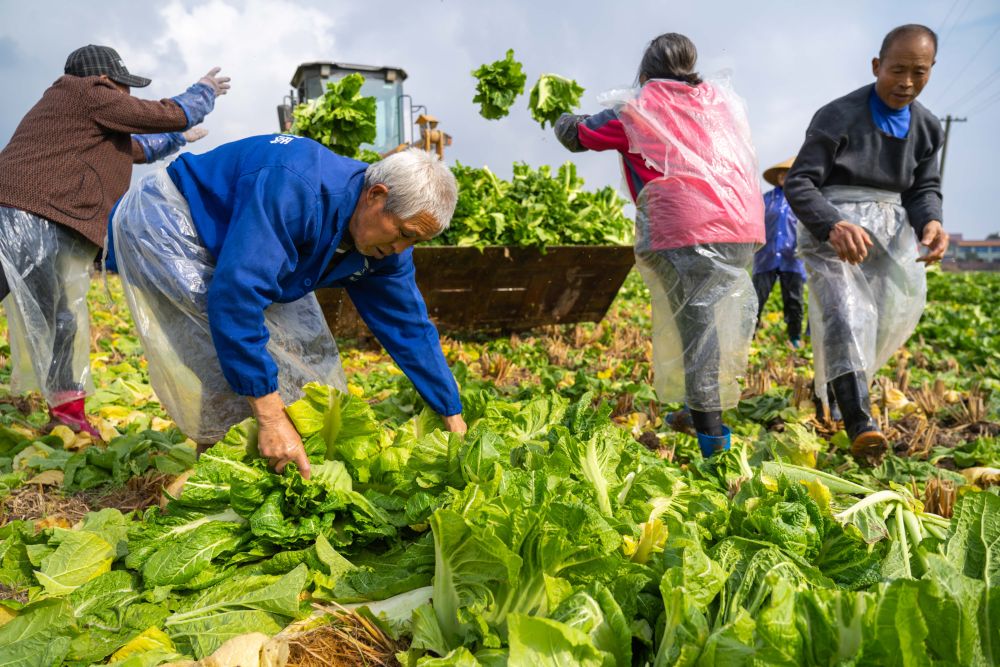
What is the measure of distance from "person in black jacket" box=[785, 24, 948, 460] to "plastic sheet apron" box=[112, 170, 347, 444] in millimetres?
2690

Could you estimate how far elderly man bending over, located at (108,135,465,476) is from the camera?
7.20 ft

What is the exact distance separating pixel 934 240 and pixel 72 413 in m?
4.62

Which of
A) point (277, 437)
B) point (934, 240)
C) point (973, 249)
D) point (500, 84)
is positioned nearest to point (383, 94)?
point (500, 84)

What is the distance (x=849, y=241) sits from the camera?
335 cm

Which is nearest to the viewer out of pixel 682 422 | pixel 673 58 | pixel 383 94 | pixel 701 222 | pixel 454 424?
pixel 454 424

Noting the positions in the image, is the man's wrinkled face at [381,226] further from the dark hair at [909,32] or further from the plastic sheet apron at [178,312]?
the dark hair at [909,32]

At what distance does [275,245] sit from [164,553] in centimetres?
96

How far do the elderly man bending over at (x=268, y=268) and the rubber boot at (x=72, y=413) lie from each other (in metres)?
1.18

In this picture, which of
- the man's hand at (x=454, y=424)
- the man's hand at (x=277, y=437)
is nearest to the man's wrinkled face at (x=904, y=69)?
the man's hand at (x=454, y=424)

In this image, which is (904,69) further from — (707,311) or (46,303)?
(46,303)

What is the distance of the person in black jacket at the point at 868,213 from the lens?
3.54 meters

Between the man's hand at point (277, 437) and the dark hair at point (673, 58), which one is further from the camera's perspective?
the dark hair at point (673, 58)

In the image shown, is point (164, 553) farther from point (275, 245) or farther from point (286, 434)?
point (275, 245)

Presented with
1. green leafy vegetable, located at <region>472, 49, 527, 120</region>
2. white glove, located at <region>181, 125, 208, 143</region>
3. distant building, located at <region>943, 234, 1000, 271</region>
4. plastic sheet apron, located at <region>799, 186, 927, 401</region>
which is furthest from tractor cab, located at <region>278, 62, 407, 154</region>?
distant building, located at <region>943, 234, 1000, 271</region>
